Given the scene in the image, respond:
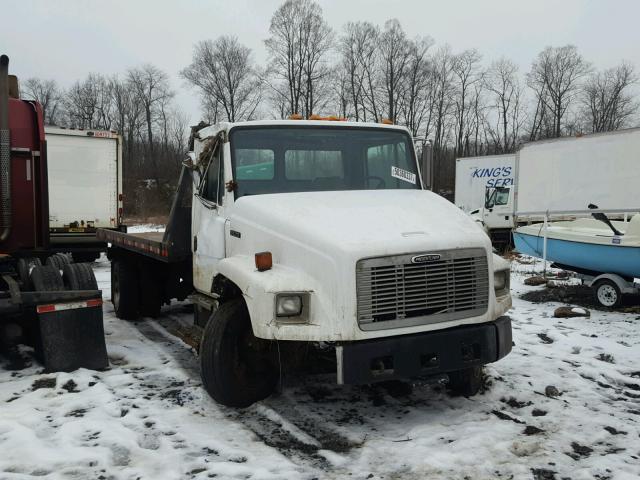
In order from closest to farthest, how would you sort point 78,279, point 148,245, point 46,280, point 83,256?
point 46,280 < point 78,279 < point 148,245 < point 83,256

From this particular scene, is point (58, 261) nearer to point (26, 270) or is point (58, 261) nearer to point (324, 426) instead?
point (26, 270)

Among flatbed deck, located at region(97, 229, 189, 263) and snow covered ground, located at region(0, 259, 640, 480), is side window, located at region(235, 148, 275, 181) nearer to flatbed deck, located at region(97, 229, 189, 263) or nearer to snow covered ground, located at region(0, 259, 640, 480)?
flatbed deck, located at region(97, 229, 189, 263)

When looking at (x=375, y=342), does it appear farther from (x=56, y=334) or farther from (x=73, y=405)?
(x=56, y=334)

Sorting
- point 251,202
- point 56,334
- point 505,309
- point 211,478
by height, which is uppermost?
point 251,202

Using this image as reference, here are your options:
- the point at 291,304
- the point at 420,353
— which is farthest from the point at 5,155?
the point at 420,353

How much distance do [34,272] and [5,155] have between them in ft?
4.19

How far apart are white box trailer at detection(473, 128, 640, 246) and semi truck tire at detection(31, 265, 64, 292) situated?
10.1 metres

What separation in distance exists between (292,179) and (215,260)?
107 cm

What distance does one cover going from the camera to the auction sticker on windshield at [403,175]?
577 cm

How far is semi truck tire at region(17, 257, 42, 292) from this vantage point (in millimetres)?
6238

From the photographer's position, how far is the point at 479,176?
2330cm

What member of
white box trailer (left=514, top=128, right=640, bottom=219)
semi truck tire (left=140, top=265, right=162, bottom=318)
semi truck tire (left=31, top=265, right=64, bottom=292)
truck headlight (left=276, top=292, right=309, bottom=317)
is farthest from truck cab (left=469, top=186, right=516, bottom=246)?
truck headlight (left=276, top=292, right=309, bottom=317)

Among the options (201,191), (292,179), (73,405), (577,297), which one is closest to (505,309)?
(292,179)

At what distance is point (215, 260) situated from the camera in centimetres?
560
